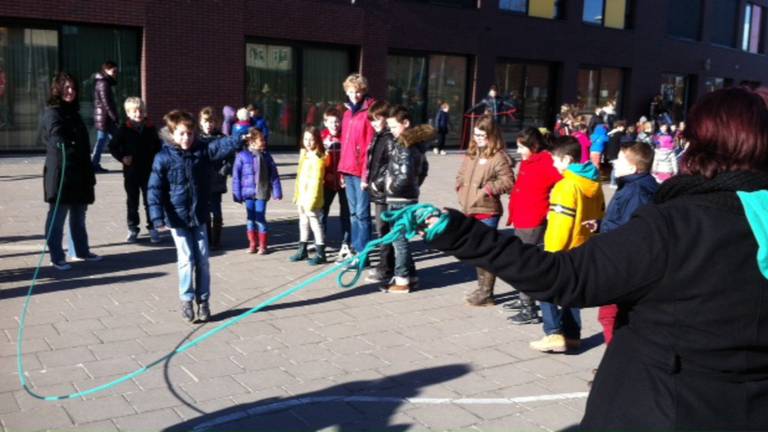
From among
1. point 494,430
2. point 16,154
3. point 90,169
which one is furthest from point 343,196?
point 16,154

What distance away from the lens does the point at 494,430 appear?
4383mm

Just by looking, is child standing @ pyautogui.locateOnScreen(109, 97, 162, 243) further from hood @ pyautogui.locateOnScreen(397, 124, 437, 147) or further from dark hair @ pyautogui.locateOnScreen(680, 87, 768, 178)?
dark hair @ pyautogui.locateOnScreen(680, 87, 768, 178)

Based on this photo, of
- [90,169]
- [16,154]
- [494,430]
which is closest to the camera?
[494,430]

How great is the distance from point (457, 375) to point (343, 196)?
4.01 m

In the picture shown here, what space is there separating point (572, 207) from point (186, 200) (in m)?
3.04

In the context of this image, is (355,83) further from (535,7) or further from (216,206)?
(535,7)

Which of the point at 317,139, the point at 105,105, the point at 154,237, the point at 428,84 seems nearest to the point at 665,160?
the point at 317,139

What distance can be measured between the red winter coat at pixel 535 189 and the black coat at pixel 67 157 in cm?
451

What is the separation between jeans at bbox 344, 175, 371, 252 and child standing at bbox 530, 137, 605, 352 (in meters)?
2.60

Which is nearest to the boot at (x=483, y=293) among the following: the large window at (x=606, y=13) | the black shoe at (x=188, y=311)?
the black shoe at (x=188, y=311)

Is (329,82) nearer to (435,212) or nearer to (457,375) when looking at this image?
(457,375)

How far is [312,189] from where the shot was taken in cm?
838

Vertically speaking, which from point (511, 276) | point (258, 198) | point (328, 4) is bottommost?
point (258, 198)

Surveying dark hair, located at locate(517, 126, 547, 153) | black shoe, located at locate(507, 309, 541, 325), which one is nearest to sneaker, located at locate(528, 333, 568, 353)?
black shoe, located at locate(507, 309, 541, 325)
